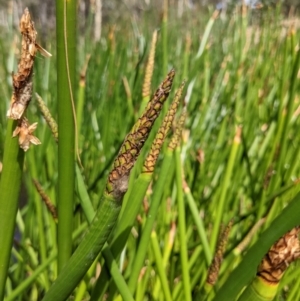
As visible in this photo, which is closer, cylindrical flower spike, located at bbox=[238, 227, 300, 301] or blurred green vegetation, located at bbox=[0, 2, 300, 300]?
cylindrical flower spike, located at bbox=[238, 227, 300, 301]

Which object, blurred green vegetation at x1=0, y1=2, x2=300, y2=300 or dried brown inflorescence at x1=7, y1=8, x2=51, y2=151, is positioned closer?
dried brown inflorescence at x1=7, y1=8, x2=51, y2=151

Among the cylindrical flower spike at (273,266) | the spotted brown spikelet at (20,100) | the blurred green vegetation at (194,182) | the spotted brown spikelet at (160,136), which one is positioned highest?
the spotted brown spikelet at (20,100)

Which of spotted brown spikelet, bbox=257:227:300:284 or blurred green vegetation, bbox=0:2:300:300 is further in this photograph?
blurred green vegetation, bbox=0:2:300:300

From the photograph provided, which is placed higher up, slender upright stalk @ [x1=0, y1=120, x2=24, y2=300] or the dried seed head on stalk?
the dried seed head on stalk

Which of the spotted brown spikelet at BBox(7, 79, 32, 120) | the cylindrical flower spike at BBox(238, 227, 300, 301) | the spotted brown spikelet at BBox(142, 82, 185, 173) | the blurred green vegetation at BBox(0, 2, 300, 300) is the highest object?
the spotted brown spikelet at BBox(7, 79, 32, 120)

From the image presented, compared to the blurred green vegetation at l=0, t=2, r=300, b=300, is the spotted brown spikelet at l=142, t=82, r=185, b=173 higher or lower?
higher

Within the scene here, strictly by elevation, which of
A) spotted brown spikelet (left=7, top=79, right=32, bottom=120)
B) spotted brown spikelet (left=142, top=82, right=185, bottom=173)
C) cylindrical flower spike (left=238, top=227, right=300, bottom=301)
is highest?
spotted brown spikelet (left=7, top=79, right=32, bottom=120)

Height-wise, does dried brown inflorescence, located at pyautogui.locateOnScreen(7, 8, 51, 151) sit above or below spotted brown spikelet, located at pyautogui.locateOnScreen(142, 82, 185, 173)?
above
